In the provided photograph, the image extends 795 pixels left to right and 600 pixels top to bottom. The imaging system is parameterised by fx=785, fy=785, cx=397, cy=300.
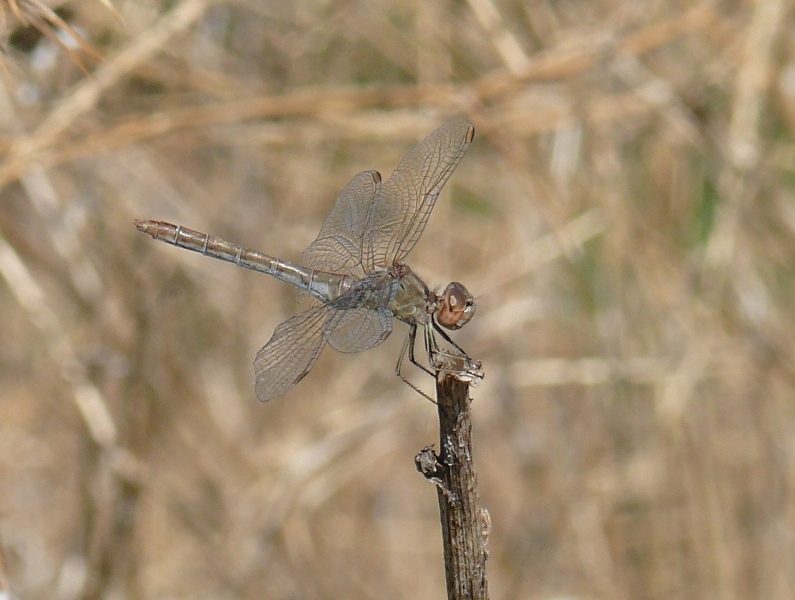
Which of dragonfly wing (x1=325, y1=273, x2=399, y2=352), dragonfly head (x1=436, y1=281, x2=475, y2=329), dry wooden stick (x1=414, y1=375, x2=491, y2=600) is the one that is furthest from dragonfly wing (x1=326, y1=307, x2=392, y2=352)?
dry wooden stick (x1=414, y1=375, x2=491, y2=600)

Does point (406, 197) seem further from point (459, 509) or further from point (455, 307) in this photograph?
point (459, 509)

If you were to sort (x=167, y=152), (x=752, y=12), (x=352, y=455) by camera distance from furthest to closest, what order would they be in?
(x=167, y=152)
(x=752, y=12)
(x=352, y=455)

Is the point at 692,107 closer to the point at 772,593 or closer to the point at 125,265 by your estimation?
the point at 772,593

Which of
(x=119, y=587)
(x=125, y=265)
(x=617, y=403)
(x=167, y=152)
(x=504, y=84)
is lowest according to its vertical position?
(x=119, y=587)

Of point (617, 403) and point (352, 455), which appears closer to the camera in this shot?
point (352, 455)

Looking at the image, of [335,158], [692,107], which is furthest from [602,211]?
→ [335,158]

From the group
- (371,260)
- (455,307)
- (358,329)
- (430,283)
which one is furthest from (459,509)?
(430,283)

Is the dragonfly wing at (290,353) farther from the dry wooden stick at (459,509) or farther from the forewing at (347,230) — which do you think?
the dry wooden stick at (459,509)

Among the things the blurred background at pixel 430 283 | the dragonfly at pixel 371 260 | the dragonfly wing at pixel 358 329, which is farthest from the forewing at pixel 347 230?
the blurred background at pixel 430 283
